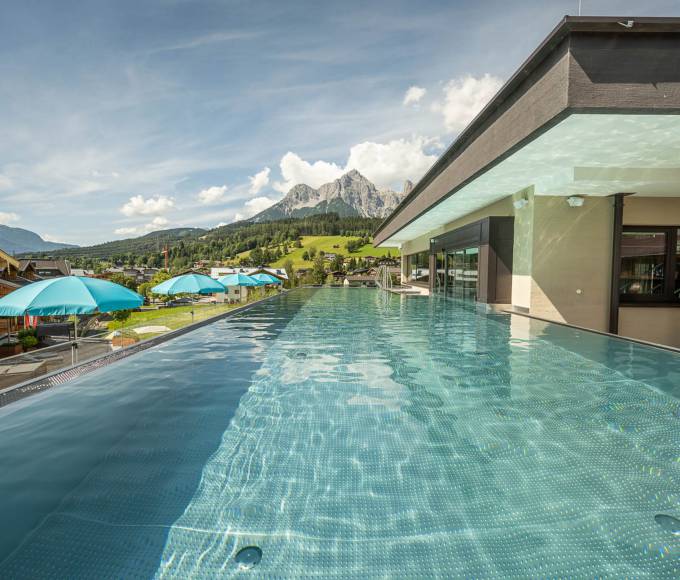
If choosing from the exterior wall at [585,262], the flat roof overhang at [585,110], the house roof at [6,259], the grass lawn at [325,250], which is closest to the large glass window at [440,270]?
the exterior wall at [585,262]

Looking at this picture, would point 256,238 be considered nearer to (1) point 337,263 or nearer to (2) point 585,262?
(1) point 337,263

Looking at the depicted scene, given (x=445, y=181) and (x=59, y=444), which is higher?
(x=445, y=181)

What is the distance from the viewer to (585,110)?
4.27m

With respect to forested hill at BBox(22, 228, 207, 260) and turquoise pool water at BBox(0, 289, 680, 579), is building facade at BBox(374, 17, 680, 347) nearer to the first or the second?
turquoise pool water at BBox(0, 289, 680, 579)

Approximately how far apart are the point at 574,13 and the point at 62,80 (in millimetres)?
15078

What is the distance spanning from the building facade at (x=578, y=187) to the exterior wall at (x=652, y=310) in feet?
0.08

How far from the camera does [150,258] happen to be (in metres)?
113

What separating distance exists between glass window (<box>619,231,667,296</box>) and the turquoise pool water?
5.22m

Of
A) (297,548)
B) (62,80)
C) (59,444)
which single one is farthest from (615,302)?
(62,80)

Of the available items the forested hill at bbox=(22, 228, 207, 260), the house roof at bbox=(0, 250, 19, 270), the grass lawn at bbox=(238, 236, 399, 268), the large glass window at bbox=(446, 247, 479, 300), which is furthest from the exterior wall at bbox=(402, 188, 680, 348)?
the forested hill at bbox=(22, 228, 207, 260)

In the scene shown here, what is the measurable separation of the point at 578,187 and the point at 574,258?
1845 mm

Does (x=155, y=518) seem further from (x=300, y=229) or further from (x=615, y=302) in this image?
(x=300, y=229)

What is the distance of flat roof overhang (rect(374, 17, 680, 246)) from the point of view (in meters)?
4.18

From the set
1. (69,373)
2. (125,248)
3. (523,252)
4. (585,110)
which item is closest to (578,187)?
(523,252)
